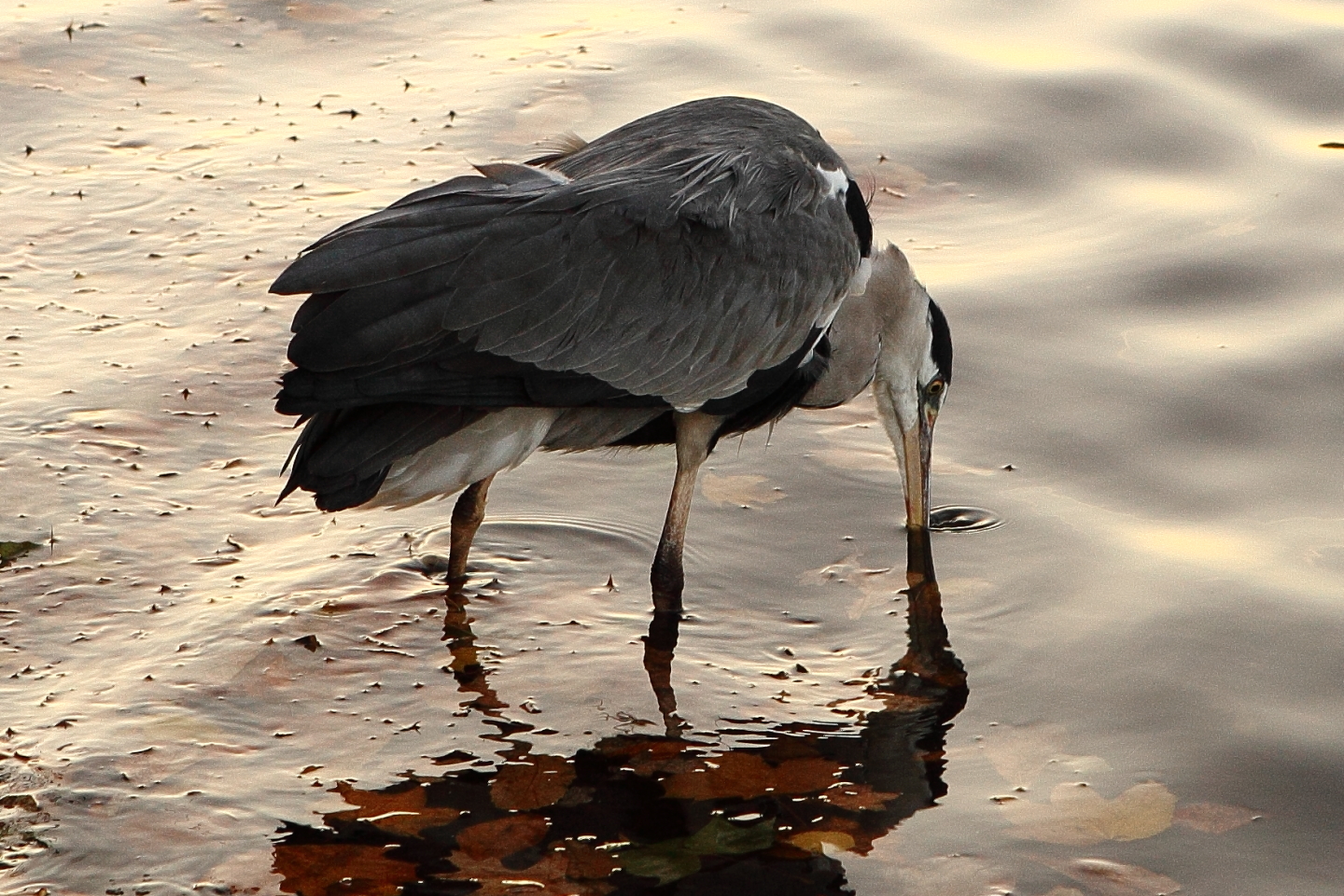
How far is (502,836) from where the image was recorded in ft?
14.8

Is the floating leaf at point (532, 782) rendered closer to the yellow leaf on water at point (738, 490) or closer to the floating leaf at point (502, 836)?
the floating leaf at point (502, 836)

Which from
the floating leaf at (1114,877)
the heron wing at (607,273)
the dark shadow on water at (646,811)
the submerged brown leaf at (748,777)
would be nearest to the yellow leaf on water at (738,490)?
the heron wing at (607,273)

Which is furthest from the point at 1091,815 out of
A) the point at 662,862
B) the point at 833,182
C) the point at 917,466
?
the point at 833,182

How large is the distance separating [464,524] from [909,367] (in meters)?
1.67

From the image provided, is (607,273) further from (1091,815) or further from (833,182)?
(1091,815)

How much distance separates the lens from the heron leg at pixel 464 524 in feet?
18.5

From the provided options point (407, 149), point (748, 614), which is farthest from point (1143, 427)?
point (407, 149)

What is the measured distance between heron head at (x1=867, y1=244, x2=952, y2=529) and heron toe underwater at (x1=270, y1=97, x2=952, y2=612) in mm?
23

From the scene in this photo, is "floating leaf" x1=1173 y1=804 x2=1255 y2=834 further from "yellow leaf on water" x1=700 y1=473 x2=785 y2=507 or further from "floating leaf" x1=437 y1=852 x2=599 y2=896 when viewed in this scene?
"yellow leaf on water" x1=700 y1=473 x2=785 y2=507

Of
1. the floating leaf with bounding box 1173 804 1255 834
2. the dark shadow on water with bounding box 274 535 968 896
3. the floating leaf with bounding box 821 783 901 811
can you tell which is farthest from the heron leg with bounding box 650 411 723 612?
the floating leaf with bounding box 1173 804 1255 834

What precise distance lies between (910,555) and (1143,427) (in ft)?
4.57

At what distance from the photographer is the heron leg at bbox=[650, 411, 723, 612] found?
221 inches

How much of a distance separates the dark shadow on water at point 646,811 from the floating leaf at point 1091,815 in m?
0.27

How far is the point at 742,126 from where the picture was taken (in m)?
5.71
